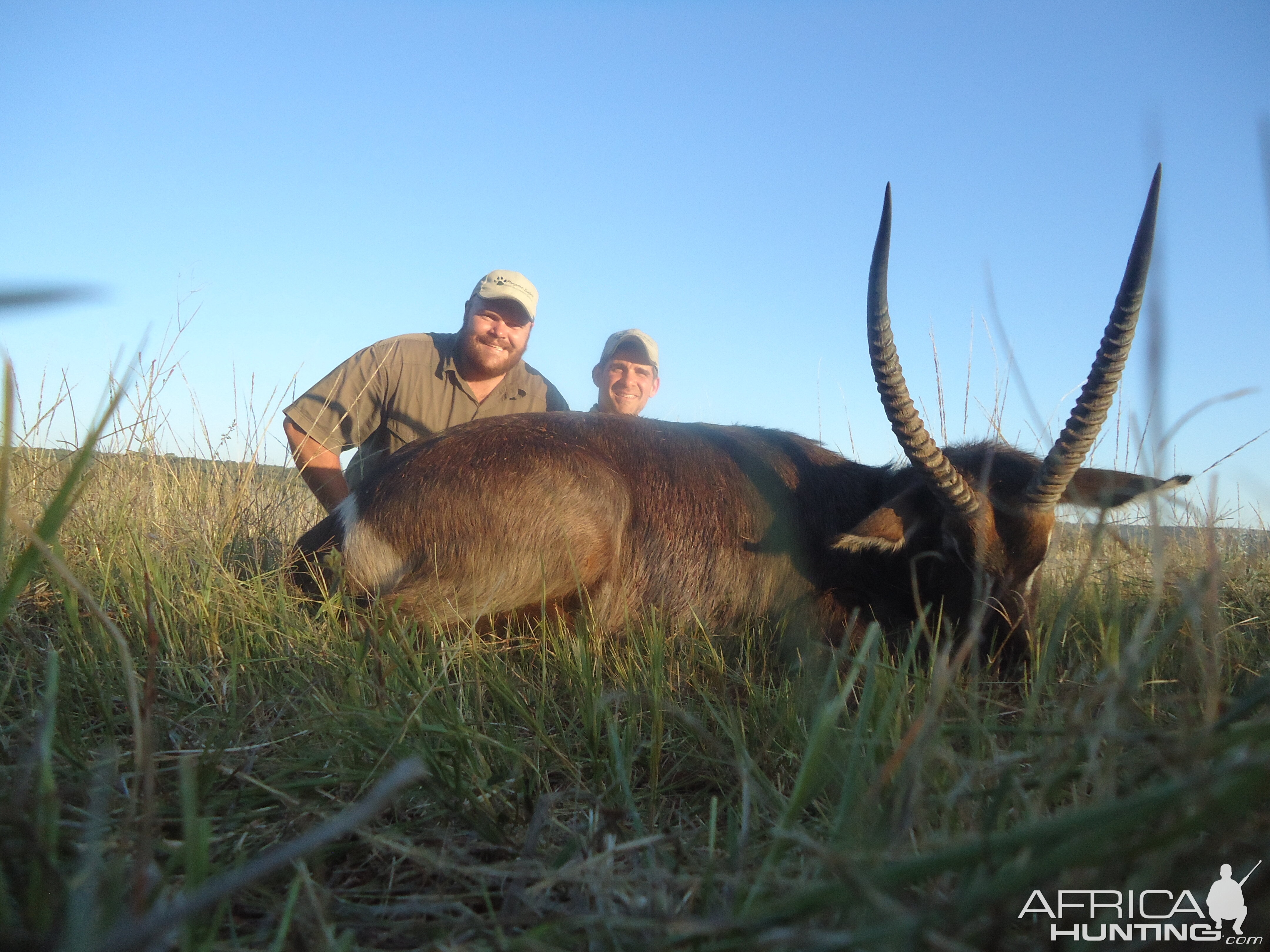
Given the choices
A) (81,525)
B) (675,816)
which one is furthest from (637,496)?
(81,525)

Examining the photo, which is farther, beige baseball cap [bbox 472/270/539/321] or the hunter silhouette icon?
beige baseball cap [bbox 472/270/539/321]

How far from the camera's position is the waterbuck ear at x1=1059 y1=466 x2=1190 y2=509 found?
3.49 metres

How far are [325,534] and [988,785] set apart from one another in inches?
124

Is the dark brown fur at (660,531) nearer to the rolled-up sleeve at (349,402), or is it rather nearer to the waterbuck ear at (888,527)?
the waterbuck ear at (888,527)

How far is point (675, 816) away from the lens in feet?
5.53

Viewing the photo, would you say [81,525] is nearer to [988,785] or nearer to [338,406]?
[338,406]

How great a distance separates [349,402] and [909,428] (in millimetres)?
3679

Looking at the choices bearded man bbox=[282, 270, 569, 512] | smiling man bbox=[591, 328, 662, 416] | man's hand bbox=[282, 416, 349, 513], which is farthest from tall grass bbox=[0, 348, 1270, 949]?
smiling man bbox=[591, 328, 662, 416]

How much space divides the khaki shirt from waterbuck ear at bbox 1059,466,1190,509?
10.7 ft

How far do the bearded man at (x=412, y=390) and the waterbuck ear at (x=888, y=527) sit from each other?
266 centimetres

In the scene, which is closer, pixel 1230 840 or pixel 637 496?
pixel 1230 840

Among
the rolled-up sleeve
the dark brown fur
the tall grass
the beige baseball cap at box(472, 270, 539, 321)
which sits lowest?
the tall grass

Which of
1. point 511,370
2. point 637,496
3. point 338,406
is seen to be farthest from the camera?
point 511,370

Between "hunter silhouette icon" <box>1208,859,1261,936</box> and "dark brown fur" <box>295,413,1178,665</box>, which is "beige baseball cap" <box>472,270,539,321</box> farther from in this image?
"hunter silhouette icon" <box>1208,859,1261,936</box>
